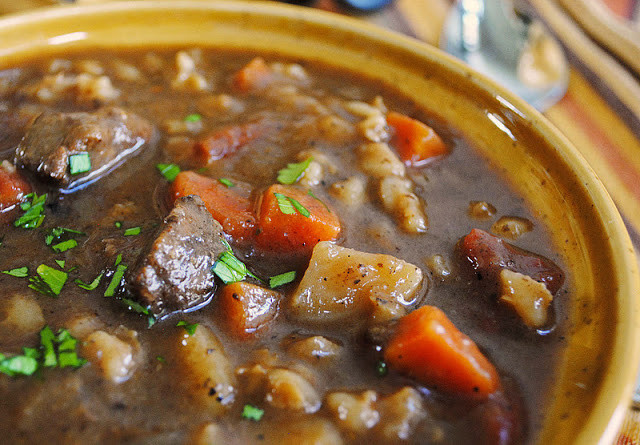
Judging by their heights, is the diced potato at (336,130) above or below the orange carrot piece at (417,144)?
below

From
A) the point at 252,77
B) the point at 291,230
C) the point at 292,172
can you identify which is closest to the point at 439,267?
the point at 291,230

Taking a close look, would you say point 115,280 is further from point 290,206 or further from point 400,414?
point 400,414

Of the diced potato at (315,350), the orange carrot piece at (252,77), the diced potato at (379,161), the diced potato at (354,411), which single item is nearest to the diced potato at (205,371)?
the diced potato at (315,350)

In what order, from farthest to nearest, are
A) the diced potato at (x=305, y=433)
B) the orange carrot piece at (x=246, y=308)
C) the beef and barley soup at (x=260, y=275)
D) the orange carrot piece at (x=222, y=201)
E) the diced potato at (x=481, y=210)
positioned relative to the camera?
the diced potato at (x=481, y=210), the orange carrot piece at (x=222, y=201), the orange carrot piece at (x=246, y=308), the beef and barley soup at (x=260, y=275), the diced potato at (x=305, y=433)

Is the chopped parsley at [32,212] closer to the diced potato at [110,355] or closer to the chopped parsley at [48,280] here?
the chopped parsley at [48,280]

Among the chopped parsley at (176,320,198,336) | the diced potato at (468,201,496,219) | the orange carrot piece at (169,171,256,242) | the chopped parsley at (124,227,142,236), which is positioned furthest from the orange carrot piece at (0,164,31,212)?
the diced potato at (468,201,496,219)

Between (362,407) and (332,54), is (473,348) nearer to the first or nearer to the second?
(362,407)

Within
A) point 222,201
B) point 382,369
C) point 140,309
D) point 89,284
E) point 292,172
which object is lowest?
point 89,284
